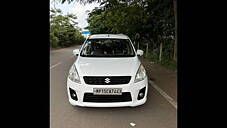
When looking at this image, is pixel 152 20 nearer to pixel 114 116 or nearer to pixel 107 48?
pixel 107 48

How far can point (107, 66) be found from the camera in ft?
14.8

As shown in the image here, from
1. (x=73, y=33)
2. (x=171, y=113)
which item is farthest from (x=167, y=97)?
(x=73, y=33)

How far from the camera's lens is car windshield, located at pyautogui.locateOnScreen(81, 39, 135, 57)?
551cm

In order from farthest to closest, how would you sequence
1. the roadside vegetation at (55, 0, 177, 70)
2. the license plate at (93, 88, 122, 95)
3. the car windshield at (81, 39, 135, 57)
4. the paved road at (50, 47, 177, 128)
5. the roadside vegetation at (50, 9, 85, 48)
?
the roadside vegetation at (50, 9, 85, 48) → the roadside vegetation at (55, 0, 177, 70) → the car windshield at (81, 39, 135, 57) → the license plate at (93, 88, 122, 95) → the paved road at (50, 47, 177, 128)

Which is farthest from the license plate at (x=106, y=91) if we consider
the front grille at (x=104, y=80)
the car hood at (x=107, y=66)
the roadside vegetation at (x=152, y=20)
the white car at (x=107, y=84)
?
the roadside vegetation at (x=152, y=20)

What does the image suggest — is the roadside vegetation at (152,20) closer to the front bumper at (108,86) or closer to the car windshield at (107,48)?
the car windshield at (107,48)

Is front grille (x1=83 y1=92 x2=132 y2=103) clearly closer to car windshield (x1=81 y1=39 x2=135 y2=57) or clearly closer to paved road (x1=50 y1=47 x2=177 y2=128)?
paved road (x1=50 y1=47 x2=177 y2=128)

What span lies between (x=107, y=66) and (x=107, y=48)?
138cm

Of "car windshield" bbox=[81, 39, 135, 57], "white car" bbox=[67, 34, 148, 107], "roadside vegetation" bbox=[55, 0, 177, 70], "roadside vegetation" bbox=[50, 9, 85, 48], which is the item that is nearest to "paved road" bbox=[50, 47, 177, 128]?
"white car" bbox=[67, 34, 148, 107]

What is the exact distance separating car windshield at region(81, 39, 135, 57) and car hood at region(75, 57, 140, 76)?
500 mm

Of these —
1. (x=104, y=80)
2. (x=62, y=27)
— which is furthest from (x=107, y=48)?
(x=62, y=27)

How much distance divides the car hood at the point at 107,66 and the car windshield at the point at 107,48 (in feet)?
1.64

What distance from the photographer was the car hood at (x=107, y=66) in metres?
4.26
